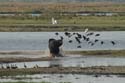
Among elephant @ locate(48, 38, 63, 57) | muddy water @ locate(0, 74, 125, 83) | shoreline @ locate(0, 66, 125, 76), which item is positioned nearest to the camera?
muddy water @ locate(0, 74, 125, 83)

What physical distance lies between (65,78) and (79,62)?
6759 mm

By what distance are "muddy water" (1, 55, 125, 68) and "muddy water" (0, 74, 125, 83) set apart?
12.8 feet

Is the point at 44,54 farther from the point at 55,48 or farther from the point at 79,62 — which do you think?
the point at 79,62

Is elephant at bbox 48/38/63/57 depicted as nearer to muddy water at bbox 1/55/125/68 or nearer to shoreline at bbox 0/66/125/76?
muddy water at bbox 1/55/125/68

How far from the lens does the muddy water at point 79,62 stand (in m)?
30.6

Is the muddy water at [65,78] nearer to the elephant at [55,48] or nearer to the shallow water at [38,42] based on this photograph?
the elephant at [55,48]

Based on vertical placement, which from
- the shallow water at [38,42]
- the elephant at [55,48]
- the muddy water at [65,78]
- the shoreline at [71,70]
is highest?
the muddy water at [65,78]

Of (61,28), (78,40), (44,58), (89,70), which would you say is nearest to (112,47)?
(78,40)

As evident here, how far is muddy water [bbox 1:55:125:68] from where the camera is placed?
30638mm

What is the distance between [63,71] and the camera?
2753 cm

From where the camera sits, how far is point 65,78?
25547 mm

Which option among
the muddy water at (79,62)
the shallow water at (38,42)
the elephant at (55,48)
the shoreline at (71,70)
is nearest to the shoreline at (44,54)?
the elephant at (55,48)

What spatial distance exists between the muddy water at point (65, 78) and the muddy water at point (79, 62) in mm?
3911

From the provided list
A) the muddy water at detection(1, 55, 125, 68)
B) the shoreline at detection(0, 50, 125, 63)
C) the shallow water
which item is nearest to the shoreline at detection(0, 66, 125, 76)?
the muddy water at detection(1, 55, 125, 68)
